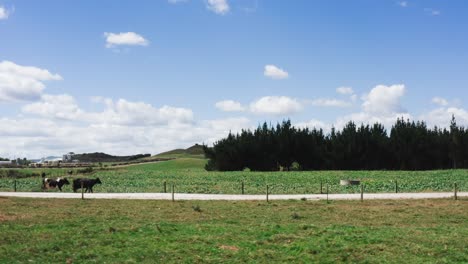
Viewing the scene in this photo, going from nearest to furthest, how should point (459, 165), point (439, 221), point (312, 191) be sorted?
1. point (439, 221)
2. point (312, 191)
3. point (459, 165)

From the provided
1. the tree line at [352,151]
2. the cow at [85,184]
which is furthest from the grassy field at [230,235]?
the tree line at [352,151]

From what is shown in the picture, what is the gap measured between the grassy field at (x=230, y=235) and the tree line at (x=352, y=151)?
7466 cm

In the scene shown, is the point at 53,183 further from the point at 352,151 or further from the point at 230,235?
the point at 352,151

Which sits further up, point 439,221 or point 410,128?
point 410,128

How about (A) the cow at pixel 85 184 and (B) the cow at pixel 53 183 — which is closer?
(A) the cow at pixel 85 184

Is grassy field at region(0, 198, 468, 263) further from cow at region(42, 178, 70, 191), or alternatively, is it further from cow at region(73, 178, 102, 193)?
cow at region(42, 178, 70, 191)

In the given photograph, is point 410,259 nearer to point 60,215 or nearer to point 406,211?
point 406,211

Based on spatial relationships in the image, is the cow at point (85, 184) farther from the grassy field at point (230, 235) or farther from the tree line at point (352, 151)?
the tree line at point (352, 151)

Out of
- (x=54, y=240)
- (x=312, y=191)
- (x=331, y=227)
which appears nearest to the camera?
(x=54, y=240)

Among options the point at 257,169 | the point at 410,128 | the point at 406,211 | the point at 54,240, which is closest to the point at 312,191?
the point at 406,211

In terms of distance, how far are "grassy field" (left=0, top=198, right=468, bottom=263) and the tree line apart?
245ft

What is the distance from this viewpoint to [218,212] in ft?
98.3

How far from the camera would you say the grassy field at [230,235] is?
1734cm

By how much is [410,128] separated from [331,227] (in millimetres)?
92358
